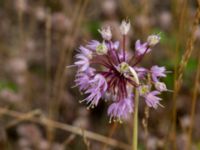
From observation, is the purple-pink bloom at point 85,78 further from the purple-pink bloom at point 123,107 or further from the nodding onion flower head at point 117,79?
the purple-pink bloom at point 123,107

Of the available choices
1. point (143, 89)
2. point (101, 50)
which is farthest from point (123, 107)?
point (101, 50)

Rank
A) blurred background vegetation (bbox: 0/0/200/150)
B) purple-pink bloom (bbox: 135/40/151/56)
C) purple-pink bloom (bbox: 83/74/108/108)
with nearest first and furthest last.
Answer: purple-pink bloom (bbox: 83/74/108/108) → purple-pink bloom (bbox: 135/40/151/56) → blurred background vegetation (bbox: 0/0/200/150)

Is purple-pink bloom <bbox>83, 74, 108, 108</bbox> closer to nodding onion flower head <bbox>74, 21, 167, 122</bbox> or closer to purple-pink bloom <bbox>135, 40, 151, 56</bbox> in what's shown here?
nodding onion flower head <bbox>74, 21, 167, 122</bbox>

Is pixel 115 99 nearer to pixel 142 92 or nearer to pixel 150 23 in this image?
pixel 142 92

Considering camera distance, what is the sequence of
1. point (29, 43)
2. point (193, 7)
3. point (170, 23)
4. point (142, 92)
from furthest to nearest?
point (193, 7) → point (170, 23) → point (29, 43) → point (142, 92)

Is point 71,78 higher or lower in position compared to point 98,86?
higher

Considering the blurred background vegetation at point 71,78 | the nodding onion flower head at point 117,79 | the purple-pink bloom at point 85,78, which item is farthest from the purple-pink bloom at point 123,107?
the blurred background vegetation at point 71,78

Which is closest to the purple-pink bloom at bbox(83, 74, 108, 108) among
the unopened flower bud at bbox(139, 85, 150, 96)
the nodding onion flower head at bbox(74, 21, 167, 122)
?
the nodding onion flower head at bbox(74, 21, 167, 122)

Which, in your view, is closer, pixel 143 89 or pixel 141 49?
pixel 143 89

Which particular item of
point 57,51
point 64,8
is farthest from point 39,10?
point 57,51

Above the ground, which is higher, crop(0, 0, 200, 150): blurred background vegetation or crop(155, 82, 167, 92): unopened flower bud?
crop(0, 0, 200, 150): blurred background vegetation

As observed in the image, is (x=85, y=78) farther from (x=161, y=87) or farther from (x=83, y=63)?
(x=161, y=87)
